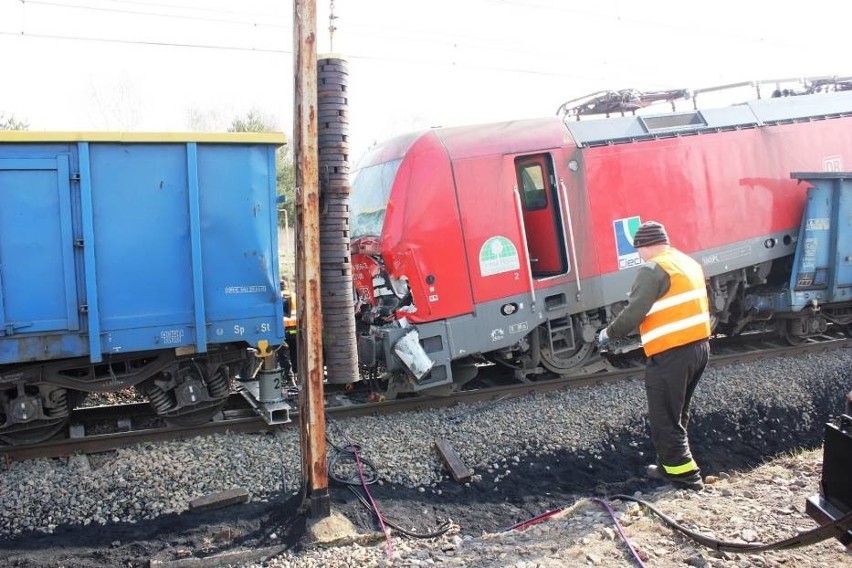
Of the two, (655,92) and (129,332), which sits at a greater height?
(655,92)

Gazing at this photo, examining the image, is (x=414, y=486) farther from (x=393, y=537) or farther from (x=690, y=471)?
(x=690, y=471)

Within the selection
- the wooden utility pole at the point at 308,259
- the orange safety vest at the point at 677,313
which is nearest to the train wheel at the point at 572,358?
the orange safety vest at the point at 677,313

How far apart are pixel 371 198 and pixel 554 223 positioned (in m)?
2.13

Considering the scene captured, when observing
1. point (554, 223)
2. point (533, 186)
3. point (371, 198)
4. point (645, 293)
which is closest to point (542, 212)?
point (554, 223)

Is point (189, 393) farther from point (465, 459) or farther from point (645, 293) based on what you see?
point (645, 293)

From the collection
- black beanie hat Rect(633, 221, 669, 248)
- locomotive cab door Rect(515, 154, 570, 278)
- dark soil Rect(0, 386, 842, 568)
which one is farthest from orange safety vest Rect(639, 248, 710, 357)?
locomotive cab door Rect(515, 154, 570, 278)

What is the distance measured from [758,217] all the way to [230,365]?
22.6 ft

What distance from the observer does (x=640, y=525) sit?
426 cm

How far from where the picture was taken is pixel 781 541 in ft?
10.9

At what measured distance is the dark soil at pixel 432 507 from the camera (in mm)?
4359

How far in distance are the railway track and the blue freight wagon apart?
218 mm

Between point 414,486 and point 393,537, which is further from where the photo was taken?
point 414,486

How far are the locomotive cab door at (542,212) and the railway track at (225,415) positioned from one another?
1.37 metres

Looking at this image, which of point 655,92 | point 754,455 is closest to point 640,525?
point 754,455
